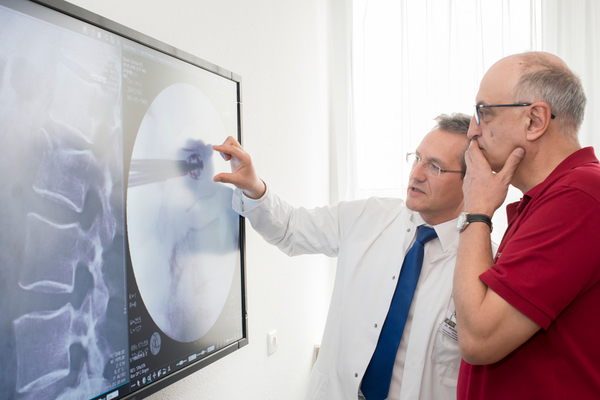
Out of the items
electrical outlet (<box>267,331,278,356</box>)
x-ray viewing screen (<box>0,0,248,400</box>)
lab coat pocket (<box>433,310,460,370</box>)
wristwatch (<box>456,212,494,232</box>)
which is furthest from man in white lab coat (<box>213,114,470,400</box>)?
wristwatch (<box>456,212,494,232</box>)

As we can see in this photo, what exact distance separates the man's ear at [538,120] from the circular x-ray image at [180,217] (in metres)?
0.90

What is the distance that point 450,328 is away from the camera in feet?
4.40

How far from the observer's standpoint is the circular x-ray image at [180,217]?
1.02 m

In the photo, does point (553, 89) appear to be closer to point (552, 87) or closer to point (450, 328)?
point (552, 87)

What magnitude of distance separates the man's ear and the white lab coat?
0.65 metres

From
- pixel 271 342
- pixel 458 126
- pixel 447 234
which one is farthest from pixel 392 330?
pixel 458 126

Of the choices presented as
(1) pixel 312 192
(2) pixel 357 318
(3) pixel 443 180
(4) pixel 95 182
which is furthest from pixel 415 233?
(4) pixel 95 182

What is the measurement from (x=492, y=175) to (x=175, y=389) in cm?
112

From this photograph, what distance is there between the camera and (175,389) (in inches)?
48.9

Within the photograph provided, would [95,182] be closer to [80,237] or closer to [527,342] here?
[80,237]

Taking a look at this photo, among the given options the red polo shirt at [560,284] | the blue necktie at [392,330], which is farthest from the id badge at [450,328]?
the red polo shirt at [560,284]

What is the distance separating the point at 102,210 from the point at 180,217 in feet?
0.89

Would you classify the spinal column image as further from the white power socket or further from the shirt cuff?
the white power socket

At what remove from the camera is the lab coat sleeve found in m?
1.40
